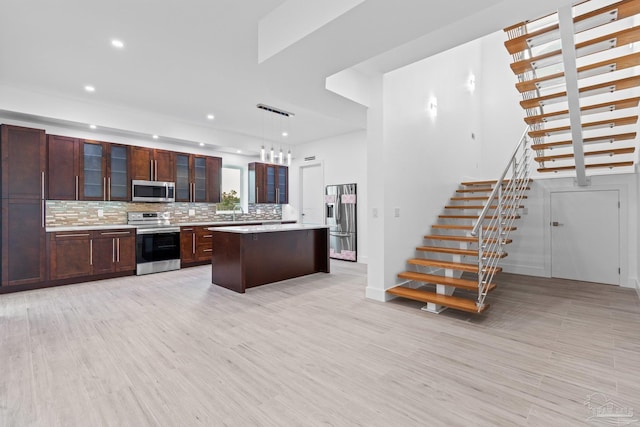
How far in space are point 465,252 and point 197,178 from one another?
18.0ft

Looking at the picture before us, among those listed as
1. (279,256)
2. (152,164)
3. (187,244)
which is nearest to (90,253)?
(187,244)

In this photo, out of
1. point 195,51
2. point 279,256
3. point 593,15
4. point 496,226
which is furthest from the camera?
point 279,256

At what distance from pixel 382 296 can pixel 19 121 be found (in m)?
6.22

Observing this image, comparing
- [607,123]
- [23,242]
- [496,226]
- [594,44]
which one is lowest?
[23,242]

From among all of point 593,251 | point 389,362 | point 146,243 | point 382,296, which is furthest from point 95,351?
point 593,251

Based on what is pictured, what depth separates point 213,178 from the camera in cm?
687

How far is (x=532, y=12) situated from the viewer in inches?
95.0

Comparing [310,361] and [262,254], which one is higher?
[262,254]

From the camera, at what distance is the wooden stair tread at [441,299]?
10.3 ft

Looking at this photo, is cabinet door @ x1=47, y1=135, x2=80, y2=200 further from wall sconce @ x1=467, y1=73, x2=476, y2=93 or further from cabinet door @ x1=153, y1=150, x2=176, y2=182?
wall sconce @ x1=467, y1=73, x2=476, y2=93

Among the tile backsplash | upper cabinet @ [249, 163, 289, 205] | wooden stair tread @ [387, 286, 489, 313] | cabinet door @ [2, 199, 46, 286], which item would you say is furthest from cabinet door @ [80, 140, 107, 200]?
wooden stair tread @ [387, 286, 489, 313]

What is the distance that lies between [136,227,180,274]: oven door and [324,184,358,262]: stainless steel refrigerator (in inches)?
126

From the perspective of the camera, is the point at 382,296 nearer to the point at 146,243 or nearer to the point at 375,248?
the point at 375,248

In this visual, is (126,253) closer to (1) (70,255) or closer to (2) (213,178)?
(1) (70,255)
